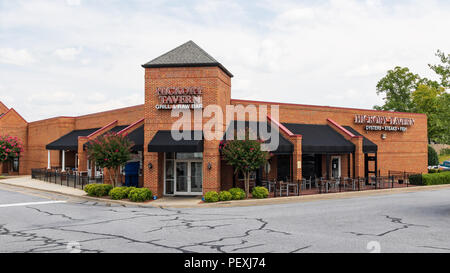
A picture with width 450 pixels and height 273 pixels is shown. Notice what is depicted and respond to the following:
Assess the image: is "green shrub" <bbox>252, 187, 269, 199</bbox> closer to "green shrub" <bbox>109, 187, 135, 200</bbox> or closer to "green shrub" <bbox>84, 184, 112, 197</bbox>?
"green shrub" <bbox>109, 187, 135, 200</bbox>

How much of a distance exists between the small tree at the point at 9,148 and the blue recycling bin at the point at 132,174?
23.6 m

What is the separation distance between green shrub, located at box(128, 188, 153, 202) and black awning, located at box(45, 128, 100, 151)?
14.5 meters

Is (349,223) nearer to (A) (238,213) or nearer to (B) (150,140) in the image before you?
(A) (238,213)

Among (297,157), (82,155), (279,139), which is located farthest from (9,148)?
(297,157)

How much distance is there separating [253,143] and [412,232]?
973cm

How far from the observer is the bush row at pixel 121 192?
19375 mm

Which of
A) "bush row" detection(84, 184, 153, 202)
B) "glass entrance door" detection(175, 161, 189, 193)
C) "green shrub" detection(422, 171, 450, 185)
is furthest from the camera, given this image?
"green shrub" detection(422, 171, 450, 185)

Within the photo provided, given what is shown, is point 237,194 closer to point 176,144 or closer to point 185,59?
point 176,144

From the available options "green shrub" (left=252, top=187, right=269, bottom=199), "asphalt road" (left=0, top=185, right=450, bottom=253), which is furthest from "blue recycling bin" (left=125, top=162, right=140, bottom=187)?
"green shrub" (left=252, top=187, right=269, bottom=199)

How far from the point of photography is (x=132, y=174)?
78.2 feet

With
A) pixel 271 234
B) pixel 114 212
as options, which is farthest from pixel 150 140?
pixel 271 234

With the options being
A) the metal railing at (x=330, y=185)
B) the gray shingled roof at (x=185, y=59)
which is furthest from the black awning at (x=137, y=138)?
the metal railing at (x=330, y=185)

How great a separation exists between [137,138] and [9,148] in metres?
25.7

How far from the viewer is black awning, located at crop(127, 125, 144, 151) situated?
21953 mm
